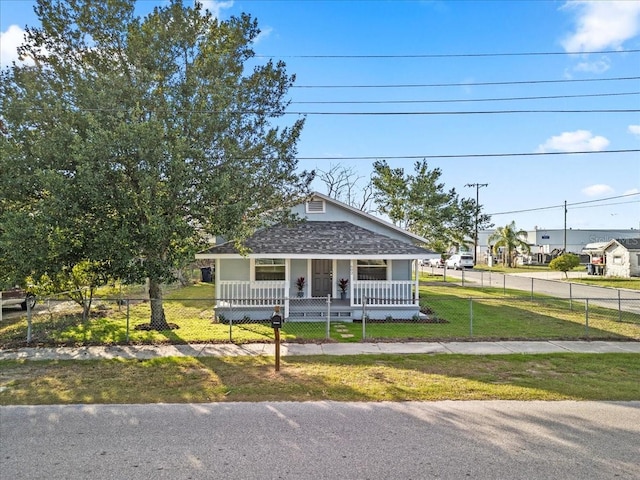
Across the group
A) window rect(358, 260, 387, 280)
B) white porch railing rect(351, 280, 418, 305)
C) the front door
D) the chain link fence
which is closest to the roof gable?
window rect(358, 260, 387, 280)

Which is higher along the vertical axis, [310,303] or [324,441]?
[310,303]

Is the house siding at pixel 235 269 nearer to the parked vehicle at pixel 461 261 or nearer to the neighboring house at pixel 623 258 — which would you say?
the parked vehicle at pixel 461 261

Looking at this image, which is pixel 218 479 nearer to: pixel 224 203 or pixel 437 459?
pixel 437 459

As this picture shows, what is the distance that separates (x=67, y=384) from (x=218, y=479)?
473cm

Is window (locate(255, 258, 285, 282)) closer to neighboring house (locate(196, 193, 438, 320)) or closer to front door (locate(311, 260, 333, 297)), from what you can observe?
neighboring house (locate(196, 193, 438, 320))

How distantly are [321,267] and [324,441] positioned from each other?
1213cm

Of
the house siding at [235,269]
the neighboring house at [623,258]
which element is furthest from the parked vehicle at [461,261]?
the house siding at [235,269]

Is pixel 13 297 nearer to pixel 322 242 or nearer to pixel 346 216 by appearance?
pixel 322 242

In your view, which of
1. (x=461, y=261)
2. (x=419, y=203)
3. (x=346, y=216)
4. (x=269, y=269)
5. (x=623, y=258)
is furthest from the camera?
(x=461, y=261)

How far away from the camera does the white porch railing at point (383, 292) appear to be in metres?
15.1

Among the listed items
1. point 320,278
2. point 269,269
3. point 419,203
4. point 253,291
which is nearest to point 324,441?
point 253,291

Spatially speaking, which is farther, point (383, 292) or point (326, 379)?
point (383, 292)

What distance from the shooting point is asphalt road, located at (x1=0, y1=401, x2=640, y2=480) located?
421 centimetres

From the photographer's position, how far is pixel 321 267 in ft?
55.7
